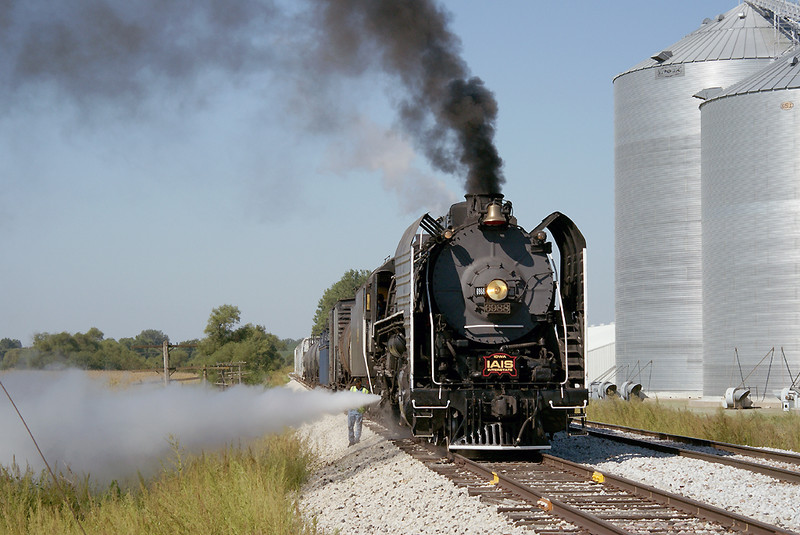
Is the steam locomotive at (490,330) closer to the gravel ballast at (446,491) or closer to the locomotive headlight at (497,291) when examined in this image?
the locomotive headlight at (497,291)

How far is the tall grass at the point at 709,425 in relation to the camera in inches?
738

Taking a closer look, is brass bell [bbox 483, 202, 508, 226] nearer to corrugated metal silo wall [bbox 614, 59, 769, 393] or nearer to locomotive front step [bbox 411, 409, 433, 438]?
locomotive front step [bbox 411, 409, 433, 438]

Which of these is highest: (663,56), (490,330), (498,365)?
(663,56)

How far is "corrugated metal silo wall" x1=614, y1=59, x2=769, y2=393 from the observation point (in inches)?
1708

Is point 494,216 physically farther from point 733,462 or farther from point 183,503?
point 183,503

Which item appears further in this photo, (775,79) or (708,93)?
(708,93)

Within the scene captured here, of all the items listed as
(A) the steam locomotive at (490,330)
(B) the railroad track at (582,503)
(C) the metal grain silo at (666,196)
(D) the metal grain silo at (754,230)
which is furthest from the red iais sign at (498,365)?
(C) the metal grain silo at (666,196)

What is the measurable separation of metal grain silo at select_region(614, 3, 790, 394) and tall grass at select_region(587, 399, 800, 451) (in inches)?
717

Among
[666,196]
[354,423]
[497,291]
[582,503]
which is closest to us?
[582,503]

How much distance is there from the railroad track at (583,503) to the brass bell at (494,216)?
4045mm

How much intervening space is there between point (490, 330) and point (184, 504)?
667cm

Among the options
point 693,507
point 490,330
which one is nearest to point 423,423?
point 490,330

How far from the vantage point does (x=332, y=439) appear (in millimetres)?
20891

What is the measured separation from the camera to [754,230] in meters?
37.3
